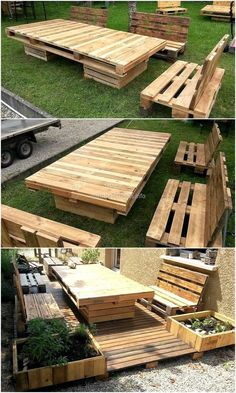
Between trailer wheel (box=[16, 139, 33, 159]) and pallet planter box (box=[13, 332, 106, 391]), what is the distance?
2.11m

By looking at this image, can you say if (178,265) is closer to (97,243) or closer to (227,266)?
(227,266)

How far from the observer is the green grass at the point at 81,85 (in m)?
4.28

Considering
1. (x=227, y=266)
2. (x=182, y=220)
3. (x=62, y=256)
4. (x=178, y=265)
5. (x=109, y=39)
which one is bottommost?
(x=62, y=256)

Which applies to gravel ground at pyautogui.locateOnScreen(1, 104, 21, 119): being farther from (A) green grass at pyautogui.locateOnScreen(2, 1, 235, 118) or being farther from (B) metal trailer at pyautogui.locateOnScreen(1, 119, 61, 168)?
(B) metal trailer at pyautogui.locateOnScreen(1, 119, 61, 168)

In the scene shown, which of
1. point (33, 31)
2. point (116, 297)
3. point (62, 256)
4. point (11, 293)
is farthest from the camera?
point (62, 256)

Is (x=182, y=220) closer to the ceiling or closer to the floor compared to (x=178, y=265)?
closer to the ceiling

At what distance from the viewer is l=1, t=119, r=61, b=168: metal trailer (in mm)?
3854

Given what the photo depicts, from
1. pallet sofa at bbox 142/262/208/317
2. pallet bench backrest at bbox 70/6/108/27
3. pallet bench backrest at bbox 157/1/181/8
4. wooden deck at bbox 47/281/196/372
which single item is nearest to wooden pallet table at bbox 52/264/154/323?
wooden deck at bbox 47/281/196/372

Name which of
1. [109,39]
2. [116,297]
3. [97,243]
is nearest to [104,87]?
[109,39]

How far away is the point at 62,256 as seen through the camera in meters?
6.15

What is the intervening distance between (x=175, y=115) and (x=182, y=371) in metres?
2.74

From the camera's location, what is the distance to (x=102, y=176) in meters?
3.42

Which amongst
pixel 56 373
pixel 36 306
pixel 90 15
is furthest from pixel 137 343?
pixel 90 15

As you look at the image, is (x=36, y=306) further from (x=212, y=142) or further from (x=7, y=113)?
(x=212, y=142)
